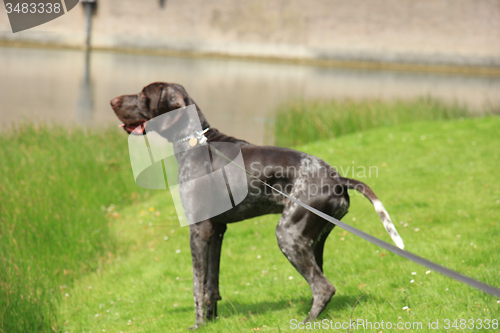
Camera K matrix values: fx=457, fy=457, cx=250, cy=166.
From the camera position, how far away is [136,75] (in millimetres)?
35156

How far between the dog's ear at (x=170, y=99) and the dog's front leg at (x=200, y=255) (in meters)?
1.17

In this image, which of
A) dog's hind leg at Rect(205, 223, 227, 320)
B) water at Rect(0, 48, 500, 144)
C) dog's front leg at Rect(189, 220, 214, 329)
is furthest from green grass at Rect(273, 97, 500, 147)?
dog's front leg at Rect(189, 220, 214, 329)

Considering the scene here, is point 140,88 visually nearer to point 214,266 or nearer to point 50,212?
point 50,212

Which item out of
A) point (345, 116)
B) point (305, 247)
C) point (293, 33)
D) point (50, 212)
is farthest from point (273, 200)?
point (293, 33)

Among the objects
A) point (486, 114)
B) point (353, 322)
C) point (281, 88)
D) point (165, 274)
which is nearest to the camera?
point (353, 322)

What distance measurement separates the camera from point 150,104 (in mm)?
4586

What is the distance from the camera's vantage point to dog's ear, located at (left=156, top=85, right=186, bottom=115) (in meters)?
4.49

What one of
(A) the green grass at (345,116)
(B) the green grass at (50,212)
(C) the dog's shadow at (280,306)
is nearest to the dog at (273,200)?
(C) the dog's shadow at (280,306)

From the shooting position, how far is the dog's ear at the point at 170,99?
14.7 feet

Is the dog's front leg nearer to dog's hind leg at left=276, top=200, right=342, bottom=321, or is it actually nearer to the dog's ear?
dog's hind leg at left=276, top=200, right=342, bottom=321

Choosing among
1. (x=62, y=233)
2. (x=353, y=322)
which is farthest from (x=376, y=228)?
(x=62, y=233)

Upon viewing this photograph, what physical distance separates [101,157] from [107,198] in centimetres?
160

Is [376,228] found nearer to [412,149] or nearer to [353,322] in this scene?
[353,322]

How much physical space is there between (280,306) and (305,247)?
3.54ft
